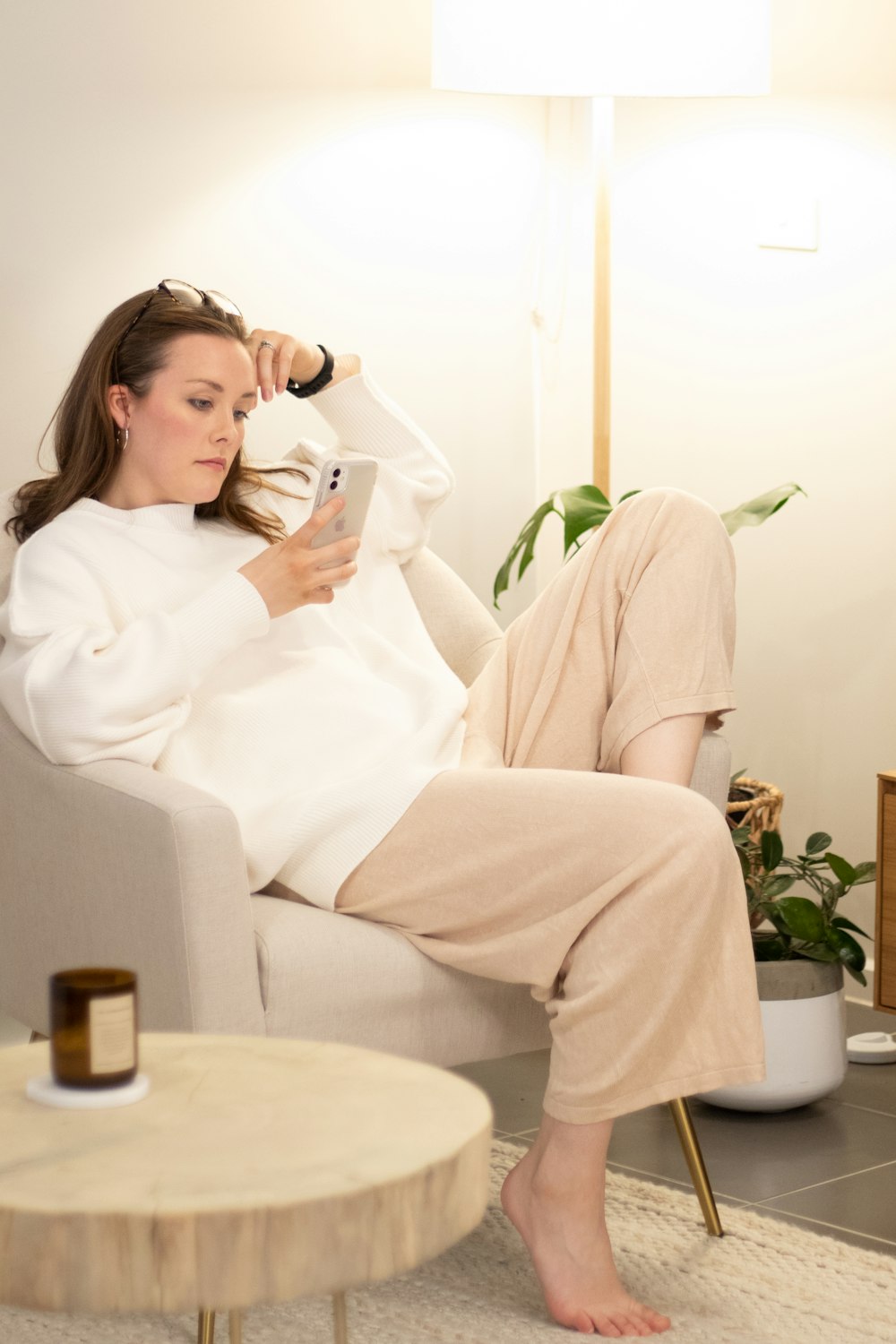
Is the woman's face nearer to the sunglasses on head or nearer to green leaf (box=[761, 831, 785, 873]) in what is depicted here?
the sunglasses on head

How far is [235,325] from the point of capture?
6.40ft

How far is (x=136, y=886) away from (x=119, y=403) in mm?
652

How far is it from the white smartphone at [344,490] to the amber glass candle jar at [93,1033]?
83cm

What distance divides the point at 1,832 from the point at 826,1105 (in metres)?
1.29

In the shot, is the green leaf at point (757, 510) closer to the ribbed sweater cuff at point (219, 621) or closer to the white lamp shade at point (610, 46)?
the white lamp shade at point (610, 46)

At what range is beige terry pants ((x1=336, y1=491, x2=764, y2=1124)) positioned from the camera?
149 cm

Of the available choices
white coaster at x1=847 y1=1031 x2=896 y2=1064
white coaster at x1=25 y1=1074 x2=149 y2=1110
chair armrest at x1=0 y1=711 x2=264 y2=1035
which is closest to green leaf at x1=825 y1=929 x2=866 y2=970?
white coaster at x1=847 y1=1031 x2=896 y2=1064

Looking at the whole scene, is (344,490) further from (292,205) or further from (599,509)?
(292,205)

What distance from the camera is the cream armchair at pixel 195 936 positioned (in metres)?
1.45

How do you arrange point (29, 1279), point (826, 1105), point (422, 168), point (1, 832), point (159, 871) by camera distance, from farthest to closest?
point (422, 168) < point (826, 1105) < point (1, 832) < point (159, 871) < point (29, 1279)

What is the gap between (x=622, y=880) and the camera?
1497mm

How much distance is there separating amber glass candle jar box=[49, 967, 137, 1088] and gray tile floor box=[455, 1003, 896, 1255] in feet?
3.67

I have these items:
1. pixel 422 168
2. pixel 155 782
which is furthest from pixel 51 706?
pixel 422 168

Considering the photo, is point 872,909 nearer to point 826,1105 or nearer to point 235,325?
point 826,1105
